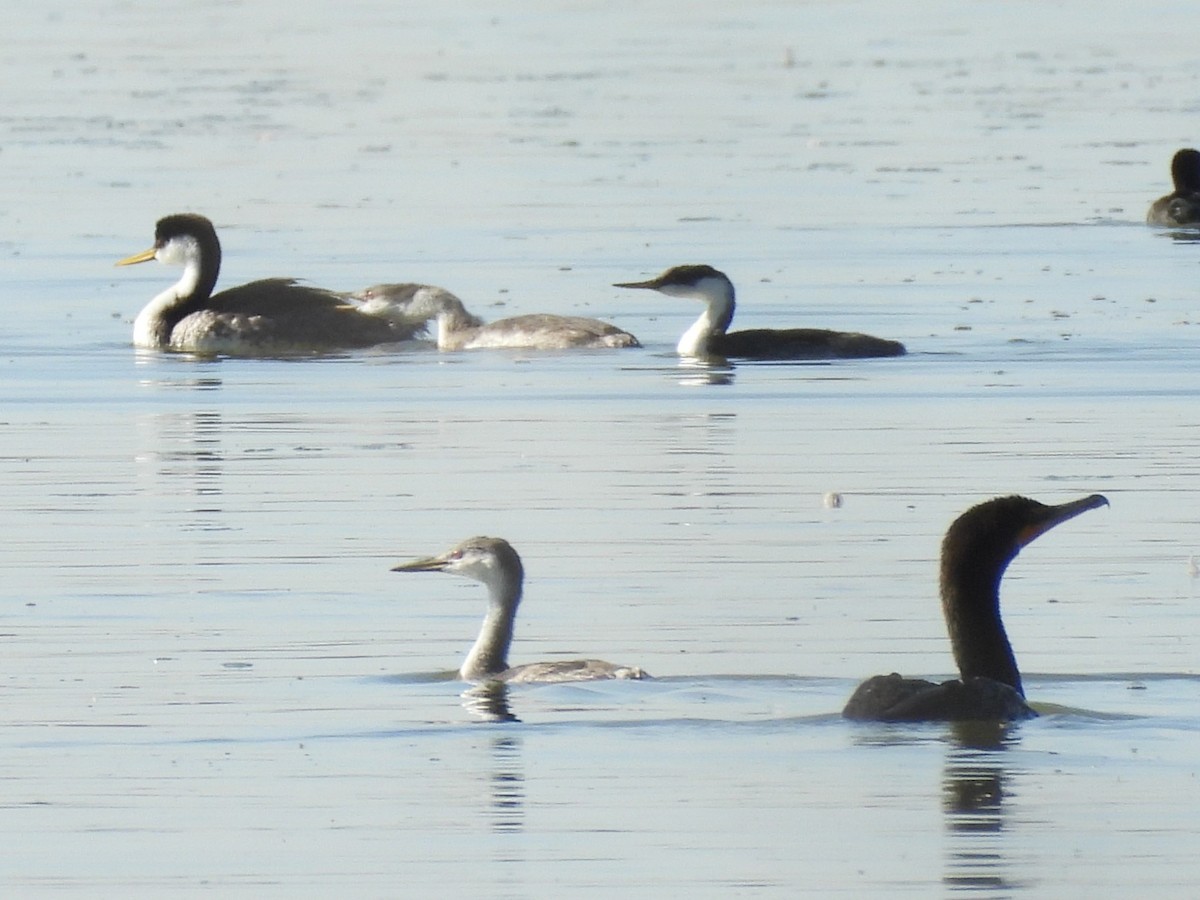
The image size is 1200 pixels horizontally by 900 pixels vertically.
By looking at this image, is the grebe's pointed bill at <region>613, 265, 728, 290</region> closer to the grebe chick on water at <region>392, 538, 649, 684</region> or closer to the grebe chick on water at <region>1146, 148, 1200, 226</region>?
the grebe chick on water at <region>1146, 148, 1200, 226</region>

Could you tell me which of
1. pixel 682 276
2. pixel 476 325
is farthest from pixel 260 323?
pixel 682 276

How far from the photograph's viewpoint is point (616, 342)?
20922mm

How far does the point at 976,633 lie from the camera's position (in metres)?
10.5

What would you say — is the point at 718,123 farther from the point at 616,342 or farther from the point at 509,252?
the point at 616,342

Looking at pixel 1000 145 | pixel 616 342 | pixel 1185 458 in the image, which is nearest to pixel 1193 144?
pixel 1000 145

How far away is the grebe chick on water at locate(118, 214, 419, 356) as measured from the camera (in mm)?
21953

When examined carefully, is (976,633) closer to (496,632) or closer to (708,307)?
(496,632)

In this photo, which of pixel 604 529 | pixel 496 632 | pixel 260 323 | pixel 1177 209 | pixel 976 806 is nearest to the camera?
pixel 976 806

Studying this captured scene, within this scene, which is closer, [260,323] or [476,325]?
[476,325]

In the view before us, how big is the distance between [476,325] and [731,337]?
1996 mm

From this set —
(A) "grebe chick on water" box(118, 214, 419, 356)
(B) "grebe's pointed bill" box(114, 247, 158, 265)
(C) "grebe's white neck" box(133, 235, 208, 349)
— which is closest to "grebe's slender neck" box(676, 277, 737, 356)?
(A) "grebe chick on water" box(118, 214, 419, 356)

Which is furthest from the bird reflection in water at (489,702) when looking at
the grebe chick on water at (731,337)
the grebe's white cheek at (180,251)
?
the grebe's white cheek at (180,251)

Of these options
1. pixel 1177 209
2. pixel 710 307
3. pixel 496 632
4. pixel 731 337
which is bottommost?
pixel 496 632

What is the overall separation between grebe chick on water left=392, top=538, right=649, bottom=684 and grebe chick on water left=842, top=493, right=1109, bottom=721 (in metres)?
0.92
